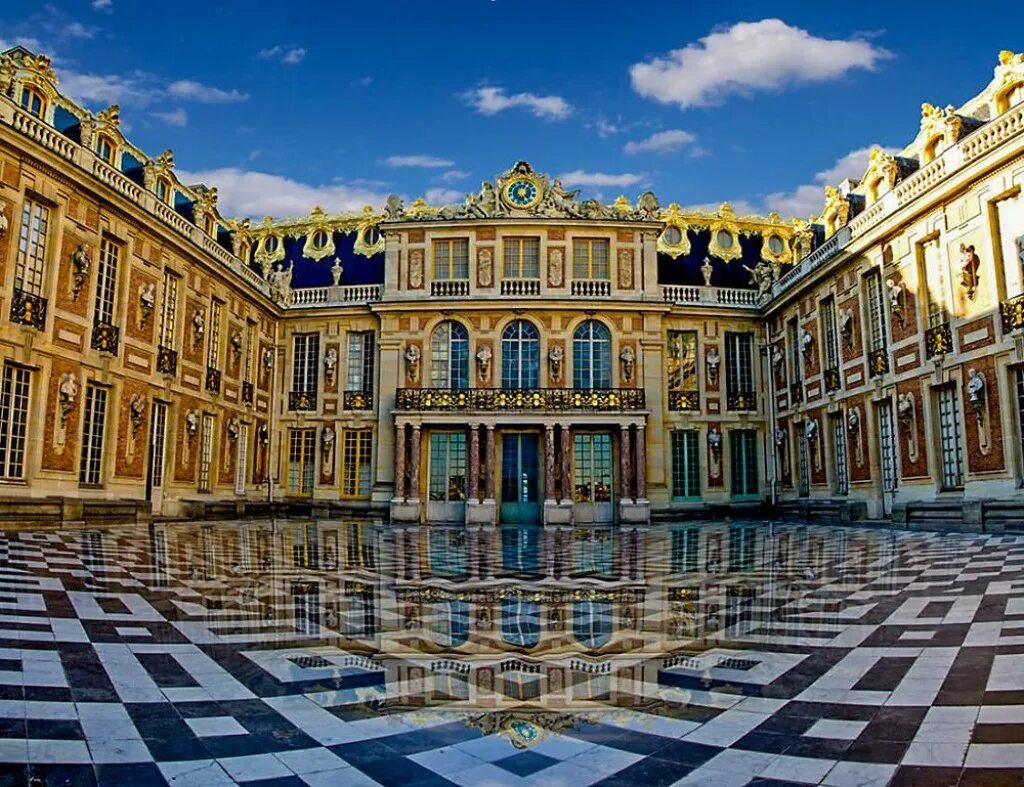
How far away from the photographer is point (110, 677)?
4.49 metres

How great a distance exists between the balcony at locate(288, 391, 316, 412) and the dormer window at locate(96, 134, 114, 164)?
475 inches

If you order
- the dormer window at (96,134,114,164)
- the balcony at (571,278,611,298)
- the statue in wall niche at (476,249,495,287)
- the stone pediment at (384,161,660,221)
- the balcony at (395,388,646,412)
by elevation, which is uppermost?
the stone pediment at (384,161,660,221)

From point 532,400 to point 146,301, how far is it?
13.4m

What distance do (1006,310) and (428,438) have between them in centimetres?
1900

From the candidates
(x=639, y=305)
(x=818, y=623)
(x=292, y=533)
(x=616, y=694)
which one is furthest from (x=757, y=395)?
(x=616, y=694)

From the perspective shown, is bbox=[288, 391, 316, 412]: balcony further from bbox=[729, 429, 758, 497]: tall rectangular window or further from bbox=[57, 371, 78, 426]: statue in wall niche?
bbox=[729, 429, 758, 497]: tall rectangular window

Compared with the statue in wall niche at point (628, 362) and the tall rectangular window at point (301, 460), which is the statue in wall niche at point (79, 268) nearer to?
the tall rectangular window at point (301, 460)

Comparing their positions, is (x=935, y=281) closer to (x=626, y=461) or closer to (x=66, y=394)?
(x=626, y=461)

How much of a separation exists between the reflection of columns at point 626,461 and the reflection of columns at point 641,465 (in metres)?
0.30

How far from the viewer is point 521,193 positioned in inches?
1175

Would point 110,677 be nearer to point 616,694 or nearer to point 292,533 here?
point 616,694

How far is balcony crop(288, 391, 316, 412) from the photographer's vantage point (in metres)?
30.4

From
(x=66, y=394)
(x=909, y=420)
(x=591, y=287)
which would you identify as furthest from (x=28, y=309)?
(x=909, y=420)

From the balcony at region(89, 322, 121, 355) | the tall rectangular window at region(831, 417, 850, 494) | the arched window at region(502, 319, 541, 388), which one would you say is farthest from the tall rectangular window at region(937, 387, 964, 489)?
the balcony at region(89, 322, 121, 355)
